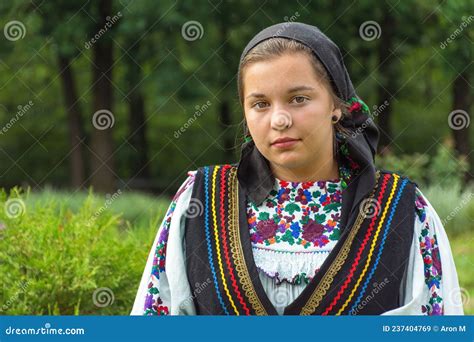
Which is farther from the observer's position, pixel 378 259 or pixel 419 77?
pixel 419 77

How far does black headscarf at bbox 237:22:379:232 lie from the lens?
7.48 ft

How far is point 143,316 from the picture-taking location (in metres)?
2.37

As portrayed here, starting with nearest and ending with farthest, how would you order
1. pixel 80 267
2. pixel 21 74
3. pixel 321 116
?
pixel 321 116
pixel 80 267
pixel 21 74

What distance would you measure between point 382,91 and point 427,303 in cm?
1050

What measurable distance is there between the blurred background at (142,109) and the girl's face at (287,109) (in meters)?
1.45

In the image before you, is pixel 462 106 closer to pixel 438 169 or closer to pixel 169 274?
pixel 438 169

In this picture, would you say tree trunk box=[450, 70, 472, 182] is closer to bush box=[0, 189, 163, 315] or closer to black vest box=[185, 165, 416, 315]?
bush box=[0, 189, 163, 315]

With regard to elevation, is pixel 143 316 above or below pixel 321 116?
below

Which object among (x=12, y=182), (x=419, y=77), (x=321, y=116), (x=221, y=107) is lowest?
(x=12, y=182)

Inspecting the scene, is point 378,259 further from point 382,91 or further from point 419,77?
point 419,77

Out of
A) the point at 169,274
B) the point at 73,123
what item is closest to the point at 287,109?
the point at 169,274

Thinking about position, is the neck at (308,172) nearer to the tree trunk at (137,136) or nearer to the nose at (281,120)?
the nose at (281,120)

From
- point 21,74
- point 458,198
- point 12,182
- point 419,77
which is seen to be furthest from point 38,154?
point 458,198

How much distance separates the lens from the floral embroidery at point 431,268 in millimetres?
2271
